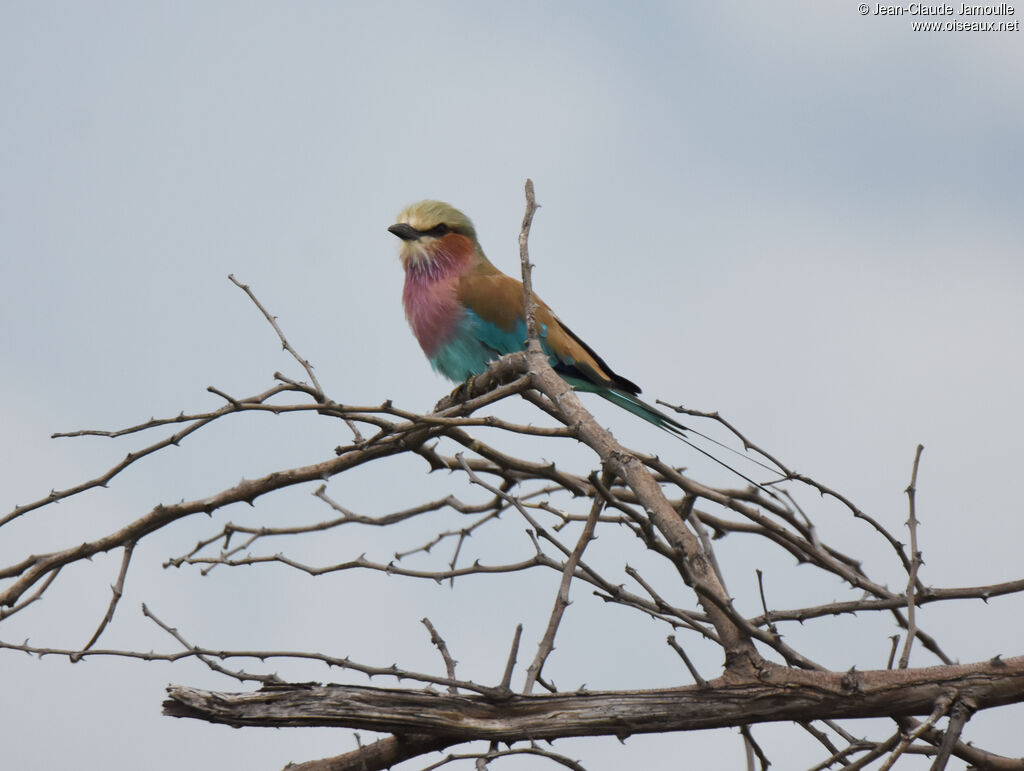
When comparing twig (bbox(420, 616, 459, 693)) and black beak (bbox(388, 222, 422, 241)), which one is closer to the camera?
twig (bbox(420, 616, 459, 693))

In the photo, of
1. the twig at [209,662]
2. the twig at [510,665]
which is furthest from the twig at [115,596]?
Result: the twig at [510,665]

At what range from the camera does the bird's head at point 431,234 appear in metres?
5.96

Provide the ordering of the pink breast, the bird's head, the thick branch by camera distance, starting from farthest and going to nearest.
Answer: the bird's head
the pink breast
the thick branch

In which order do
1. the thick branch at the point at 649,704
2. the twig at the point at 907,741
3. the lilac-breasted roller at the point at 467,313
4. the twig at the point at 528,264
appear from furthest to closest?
the lilac-breasted roller at the point at 467,313 → the twig at the point at 528,264 → the thick branch at the point at 649,704 → the twig at the point at 907,741

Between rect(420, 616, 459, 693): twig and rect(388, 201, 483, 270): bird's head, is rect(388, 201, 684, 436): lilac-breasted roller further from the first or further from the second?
rect(420, 616, 459, 693): twig

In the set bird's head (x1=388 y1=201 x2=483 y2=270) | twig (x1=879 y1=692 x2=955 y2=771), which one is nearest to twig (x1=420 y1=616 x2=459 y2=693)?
twig (x1=879 y1=692 x2=955 y2=771)

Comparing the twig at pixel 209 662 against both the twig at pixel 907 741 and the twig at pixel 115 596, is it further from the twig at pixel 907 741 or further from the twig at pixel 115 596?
the twig at pixel 907 741

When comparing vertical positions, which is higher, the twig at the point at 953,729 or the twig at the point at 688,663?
the twig at the point at 688,663

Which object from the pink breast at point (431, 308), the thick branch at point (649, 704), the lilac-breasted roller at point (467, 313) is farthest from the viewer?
the pink breast at point (431, 308)

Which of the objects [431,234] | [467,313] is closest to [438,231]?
[431,234]

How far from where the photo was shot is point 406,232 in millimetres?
5980

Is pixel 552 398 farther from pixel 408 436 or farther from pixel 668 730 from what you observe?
pixel 668 730

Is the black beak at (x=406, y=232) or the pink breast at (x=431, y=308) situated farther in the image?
the black beak at (x=406, y=232)

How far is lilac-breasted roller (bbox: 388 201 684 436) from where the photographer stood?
536 cm
